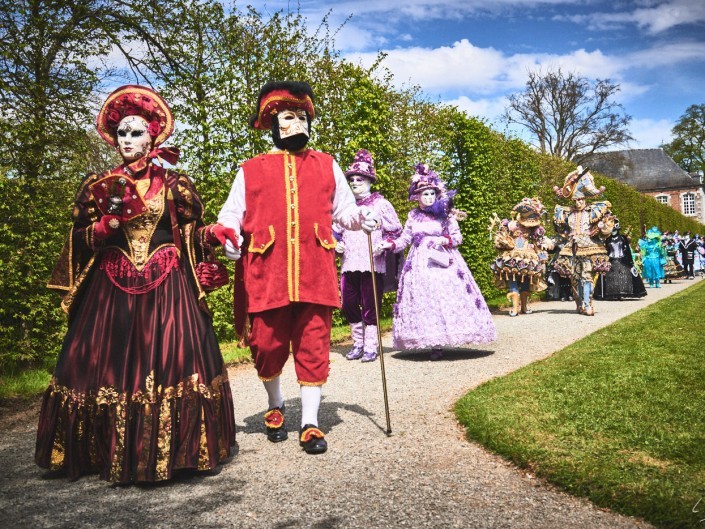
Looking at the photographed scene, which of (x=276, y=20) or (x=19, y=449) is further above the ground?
→ (x=276, y=20)

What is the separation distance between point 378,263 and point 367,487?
14.1 feet

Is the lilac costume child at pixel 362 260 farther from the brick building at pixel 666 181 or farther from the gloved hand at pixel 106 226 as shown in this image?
the brick building at pixel 666 181

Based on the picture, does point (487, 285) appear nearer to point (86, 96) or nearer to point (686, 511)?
point (86, 96)

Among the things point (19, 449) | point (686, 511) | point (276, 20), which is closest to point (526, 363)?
point (686, 511)

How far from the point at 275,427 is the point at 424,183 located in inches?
152

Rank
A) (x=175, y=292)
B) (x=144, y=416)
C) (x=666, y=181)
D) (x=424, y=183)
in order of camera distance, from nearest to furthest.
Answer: (x=144, y=416) < (x=175, y=292) < (x=424, y=183) < (x=666, y=181)

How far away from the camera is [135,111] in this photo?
3664 mm

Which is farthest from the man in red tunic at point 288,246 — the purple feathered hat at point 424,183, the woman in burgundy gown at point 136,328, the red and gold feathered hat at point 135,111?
the purple feathered hat at point 424,183

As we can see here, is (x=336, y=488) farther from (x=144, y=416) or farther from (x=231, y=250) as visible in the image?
(x=231, y=250)

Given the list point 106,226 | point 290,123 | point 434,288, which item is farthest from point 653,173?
point 106,226

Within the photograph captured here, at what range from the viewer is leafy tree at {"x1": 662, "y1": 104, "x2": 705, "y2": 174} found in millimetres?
57844

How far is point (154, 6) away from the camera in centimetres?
932

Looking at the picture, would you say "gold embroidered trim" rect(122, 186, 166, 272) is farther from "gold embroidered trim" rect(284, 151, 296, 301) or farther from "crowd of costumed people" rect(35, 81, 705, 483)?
"gold embroidered trim" rect(284, 151, 296, 301)

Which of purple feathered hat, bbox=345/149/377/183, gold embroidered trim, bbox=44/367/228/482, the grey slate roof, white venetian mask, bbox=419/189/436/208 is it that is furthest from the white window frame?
gold embroidered trim, bbox=44/367/228/482
